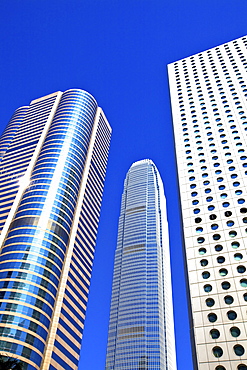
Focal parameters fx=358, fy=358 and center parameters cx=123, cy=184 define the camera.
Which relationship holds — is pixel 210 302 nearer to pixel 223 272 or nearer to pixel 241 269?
pixel 223 272

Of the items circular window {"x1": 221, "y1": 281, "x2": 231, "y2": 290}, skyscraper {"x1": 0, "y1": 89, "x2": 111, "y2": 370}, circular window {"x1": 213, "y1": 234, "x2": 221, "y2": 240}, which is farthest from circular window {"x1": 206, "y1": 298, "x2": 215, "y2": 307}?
skyscraper {"x1": 0, "y1": 89, "x2": 111, "y2": 370}

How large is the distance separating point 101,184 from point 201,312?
3656 inches

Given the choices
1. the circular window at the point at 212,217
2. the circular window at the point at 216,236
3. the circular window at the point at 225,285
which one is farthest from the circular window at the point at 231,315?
the circular window at the point at 212,217

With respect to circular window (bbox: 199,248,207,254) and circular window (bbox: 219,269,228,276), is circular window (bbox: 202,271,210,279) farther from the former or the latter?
circular window (bbox: 199,248,207,254)

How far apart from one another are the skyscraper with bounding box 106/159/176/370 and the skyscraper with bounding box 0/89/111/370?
63729 millimetres

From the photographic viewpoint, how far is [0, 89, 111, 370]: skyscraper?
70.1m

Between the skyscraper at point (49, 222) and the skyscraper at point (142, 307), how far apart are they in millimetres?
63729

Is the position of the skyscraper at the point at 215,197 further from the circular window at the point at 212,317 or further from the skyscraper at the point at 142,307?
the skyscraper at the point at 142,307

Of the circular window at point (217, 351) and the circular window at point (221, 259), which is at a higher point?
the circular window at point (221, 259)

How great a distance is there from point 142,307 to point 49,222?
89.9m

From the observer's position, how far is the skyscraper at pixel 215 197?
34.1 metres

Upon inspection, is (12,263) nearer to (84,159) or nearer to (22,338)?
(22,338)

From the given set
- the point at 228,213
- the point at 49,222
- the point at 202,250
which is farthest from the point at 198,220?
the point at 49,222

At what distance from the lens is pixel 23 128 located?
130750 mm
